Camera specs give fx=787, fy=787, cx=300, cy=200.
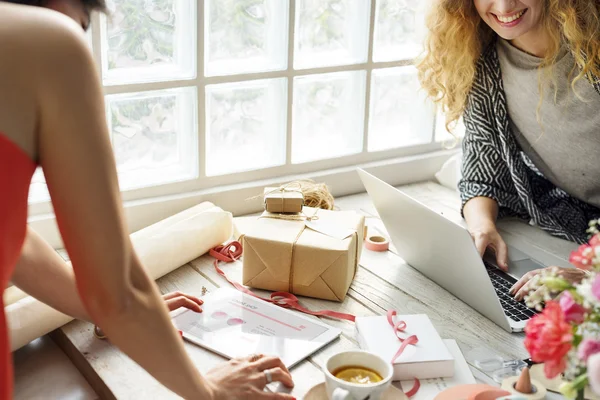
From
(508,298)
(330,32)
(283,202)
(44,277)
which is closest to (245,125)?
(330,32)

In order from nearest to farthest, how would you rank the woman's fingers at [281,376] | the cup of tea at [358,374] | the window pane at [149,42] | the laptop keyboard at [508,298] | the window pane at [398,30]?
the cup of tea at [358,374]
the woman's fingers at [281,376]
the laptop keyboard at [508,298]
the window pane at [149,42]
the window pane at [398,30]

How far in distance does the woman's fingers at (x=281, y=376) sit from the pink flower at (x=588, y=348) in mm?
576

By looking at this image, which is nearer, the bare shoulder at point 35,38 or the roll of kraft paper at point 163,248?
the bare shoulder at point 35,38

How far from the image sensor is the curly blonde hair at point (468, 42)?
Result: 177 centimetres

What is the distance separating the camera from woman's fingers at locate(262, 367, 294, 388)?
4.16 feet

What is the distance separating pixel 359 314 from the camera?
1550mm

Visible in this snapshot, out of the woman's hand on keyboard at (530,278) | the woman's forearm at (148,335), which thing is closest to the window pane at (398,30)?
the woman's hand on keyboard at (530,278)

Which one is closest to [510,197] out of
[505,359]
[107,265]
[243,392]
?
[505,359]

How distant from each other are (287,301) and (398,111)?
0.98m

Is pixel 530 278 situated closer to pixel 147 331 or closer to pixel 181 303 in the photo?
pixel 181 303

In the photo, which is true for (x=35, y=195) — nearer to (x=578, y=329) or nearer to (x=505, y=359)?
(x=505, y=359)

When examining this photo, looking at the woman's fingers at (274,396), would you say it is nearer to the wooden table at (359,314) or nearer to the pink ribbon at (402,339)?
the wooden table at (359,314)

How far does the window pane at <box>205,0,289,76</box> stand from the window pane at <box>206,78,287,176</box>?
0.16 ft

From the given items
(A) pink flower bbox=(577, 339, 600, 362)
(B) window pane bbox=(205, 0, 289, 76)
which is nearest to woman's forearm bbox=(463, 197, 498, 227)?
(B) window pane bbox=(205, 0, 289, 76)
